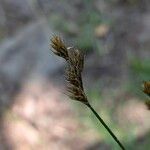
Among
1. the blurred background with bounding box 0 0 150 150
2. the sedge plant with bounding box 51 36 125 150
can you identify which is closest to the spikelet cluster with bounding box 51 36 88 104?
the sedge plant with bounding box 51 36 125 150

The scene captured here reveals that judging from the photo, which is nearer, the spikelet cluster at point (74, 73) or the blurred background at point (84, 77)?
the spikelet cluster at point (74, 73)

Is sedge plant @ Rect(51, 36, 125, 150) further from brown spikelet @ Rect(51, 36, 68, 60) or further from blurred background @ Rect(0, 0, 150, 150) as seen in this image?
blurred background @ Rect(0, 0, 150, 150)

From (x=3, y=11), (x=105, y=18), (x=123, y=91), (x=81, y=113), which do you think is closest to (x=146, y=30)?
(x=105, y=18)

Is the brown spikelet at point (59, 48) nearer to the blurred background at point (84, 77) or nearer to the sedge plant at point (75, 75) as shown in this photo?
the sedge plant at point (75, 75)

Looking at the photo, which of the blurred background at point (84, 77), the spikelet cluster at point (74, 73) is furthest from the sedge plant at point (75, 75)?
the blurred background at point (84, 77)

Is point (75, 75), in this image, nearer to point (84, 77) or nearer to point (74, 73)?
point (74, 73)

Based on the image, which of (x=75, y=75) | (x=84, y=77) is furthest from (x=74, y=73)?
(x=84, y=77)

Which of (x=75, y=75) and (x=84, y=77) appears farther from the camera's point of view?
(x=84, y=77)

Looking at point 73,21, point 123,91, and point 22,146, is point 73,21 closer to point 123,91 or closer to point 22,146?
point 123,91

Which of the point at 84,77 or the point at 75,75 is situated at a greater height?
the point at 84,77
